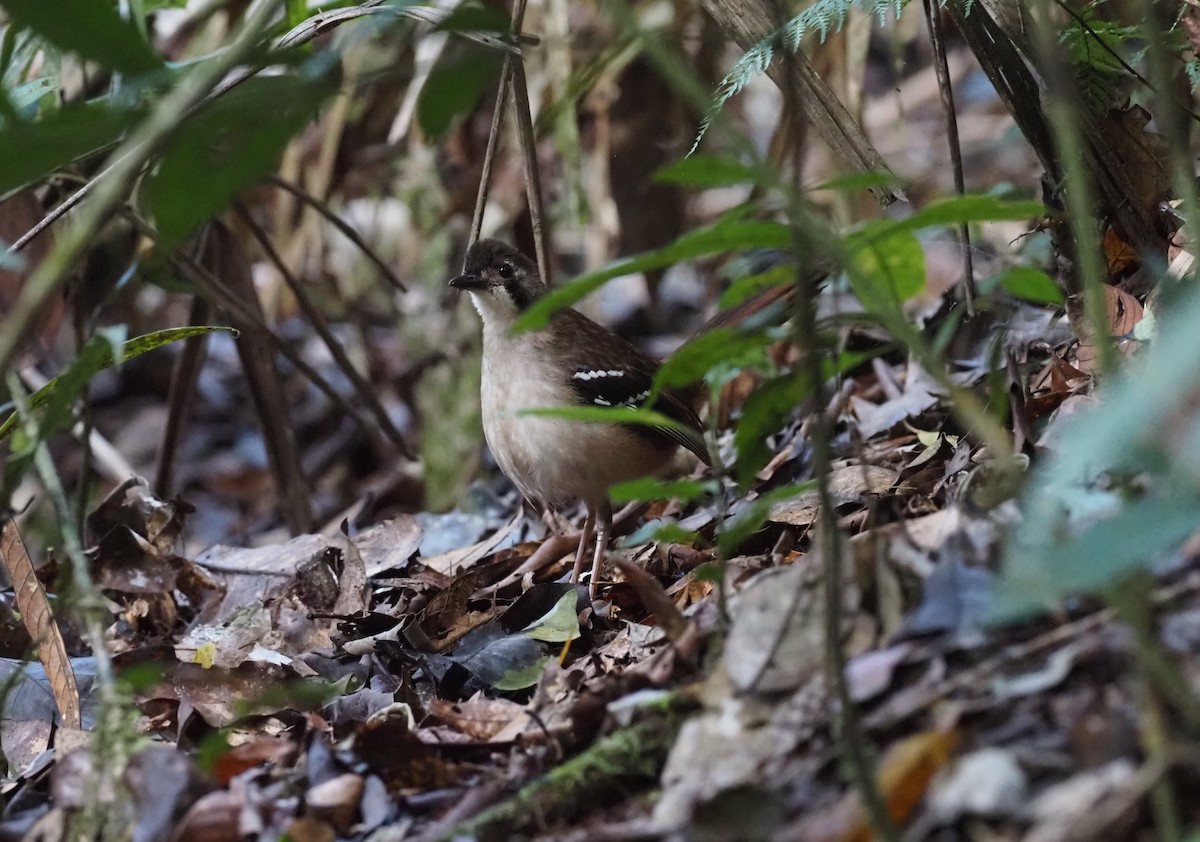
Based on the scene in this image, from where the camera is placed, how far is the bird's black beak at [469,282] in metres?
4.82

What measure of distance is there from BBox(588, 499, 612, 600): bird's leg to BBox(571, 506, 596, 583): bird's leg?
0.04m

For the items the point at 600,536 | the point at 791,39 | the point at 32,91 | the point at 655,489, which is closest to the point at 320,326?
the point at 600,536

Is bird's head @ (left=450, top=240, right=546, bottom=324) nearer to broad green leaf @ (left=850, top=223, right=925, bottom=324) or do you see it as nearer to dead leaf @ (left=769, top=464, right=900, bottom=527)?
dead leaf @ (left=769, top=464, right=900, bottom=527)

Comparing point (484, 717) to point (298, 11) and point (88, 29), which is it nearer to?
point (88, 29)

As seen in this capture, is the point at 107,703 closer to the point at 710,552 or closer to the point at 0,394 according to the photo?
the point at 710,552

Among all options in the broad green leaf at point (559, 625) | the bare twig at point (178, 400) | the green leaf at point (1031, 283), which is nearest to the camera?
the green leaf at point (1031, 283)

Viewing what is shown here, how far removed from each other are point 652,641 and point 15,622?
77.5 inches

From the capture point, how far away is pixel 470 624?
11.1 ft

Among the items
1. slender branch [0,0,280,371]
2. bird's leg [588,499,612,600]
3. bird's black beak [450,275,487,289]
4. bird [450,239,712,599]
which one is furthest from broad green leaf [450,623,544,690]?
bird's black beak [450,275,487,289]

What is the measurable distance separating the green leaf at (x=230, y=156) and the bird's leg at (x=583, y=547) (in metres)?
2.31

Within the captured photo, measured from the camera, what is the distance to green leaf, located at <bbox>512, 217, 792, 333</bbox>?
5.54 ft

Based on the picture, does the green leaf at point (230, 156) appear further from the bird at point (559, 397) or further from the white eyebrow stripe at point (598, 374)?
the white eyebrow stripe at point (598, 374)

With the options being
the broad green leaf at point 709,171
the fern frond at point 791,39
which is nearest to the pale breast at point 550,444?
the fern frond at point 791,39

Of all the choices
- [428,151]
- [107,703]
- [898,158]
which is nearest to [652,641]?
[107,703]
